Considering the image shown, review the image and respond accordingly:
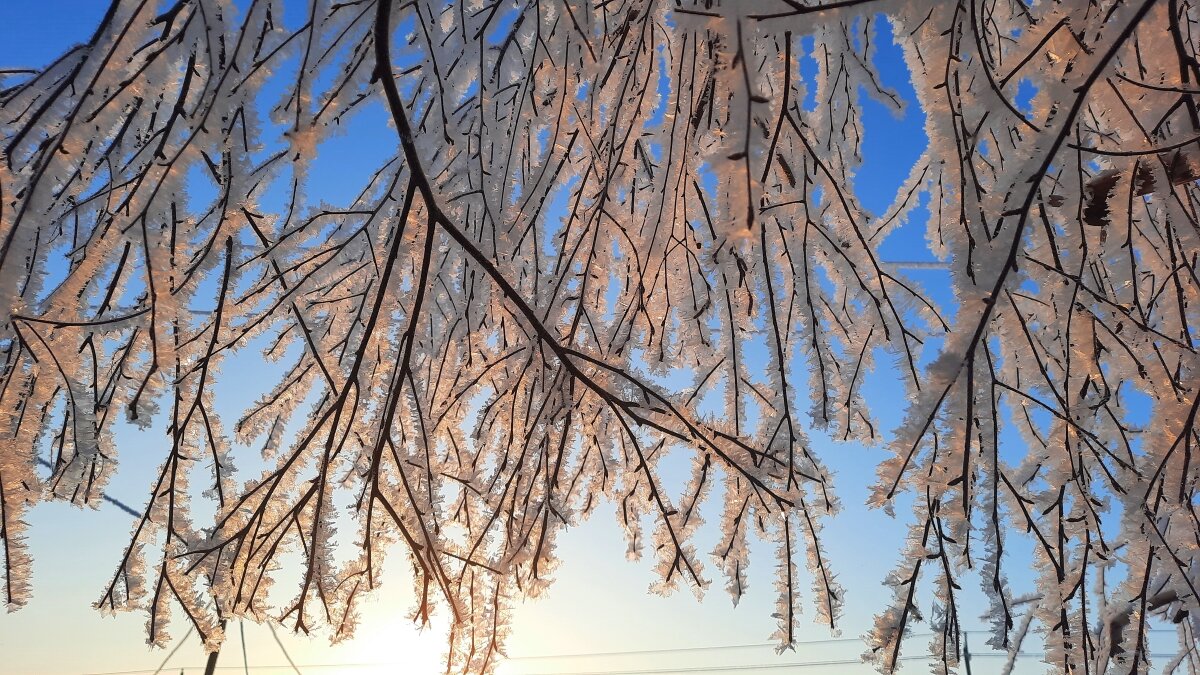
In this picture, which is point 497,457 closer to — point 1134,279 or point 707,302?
point 707,302

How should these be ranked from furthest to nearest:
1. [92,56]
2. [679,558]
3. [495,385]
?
[495,385] < [679,558] < [92,56]

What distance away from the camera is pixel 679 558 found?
1.50 m

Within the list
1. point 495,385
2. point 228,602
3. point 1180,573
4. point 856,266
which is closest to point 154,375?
point 228,602

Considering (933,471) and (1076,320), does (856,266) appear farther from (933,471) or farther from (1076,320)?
(933,471)

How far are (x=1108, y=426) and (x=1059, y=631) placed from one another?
478 mm

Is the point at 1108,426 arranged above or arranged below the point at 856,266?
below

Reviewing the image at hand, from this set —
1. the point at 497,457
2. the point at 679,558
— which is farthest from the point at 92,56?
the point at 679,558

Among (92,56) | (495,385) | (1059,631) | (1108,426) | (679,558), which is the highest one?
(92,56)

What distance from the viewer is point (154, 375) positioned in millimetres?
1246

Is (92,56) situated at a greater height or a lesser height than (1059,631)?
greater

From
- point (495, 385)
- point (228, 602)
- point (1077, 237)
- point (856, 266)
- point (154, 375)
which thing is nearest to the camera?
point (1077, 237)

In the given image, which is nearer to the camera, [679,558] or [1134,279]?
[1134,279]

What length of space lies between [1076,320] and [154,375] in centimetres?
160

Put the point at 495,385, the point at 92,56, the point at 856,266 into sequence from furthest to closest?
the point at 495,385, the point at 856,266, the point at 92,56
